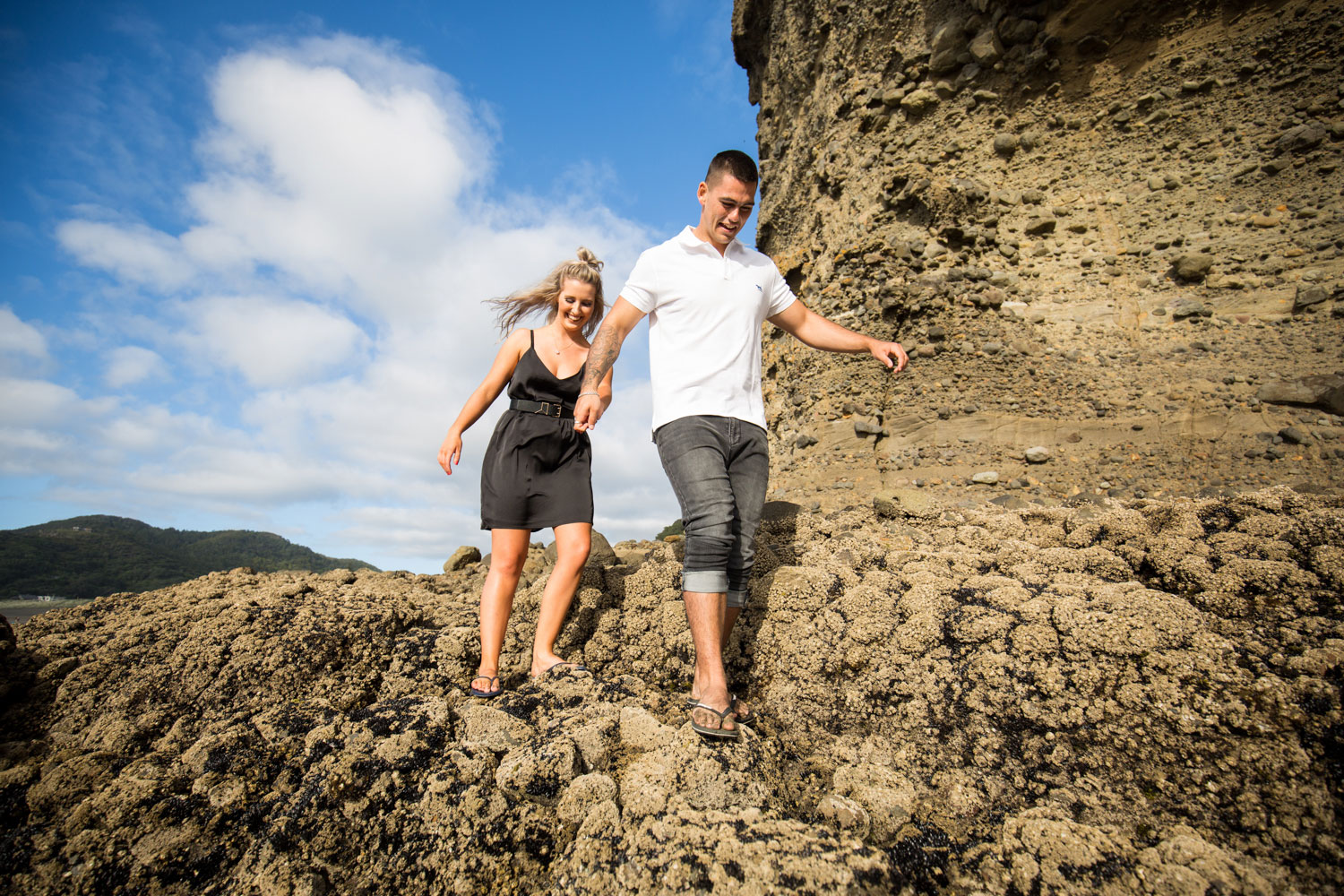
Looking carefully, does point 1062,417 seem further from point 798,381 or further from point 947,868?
point 947,868

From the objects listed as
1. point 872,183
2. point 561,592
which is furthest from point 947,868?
point 872,183

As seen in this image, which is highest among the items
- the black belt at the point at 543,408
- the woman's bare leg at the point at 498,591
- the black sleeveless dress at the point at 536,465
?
the black belt at the point at 543,408

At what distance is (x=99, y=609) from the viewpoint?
320 centimetres

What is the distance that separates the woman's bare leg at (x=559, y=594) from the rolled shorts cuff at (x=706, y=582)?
73cm

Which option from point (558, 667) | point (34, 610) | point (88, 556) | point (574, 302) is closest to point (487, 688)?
point (558, 667)

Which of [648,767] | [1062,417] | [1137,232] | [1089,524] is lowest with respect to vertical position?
[648,767]

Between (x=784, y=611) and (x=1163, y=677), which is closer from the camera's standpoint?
(x=1163, y=677)

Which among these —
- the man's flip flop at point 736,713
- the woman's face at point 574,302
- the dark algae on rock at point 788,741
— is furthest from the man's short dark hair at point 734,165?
the man's flip flop at point 736,713

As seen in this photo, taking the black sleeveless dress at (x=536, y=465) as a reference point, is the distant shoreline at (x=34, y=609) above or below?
below

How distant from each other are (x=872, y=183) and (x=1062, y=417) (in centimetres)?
317

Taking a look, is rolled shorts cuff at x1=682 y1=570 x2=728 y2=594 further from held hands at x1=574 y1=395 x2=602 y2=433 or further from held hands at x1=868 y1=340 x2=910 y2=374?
held hands at x1=868 y1=340 x2=910 y2=374

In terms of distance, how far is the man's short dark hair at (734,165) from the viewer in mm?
2283

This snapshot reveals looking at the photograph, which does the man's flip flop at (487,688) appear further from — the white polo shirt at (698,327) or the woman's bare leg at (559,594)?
the white polo shirt at (698,327)

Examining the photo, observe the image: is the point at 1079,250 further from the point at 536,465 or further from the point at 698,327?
the point at 536,465
